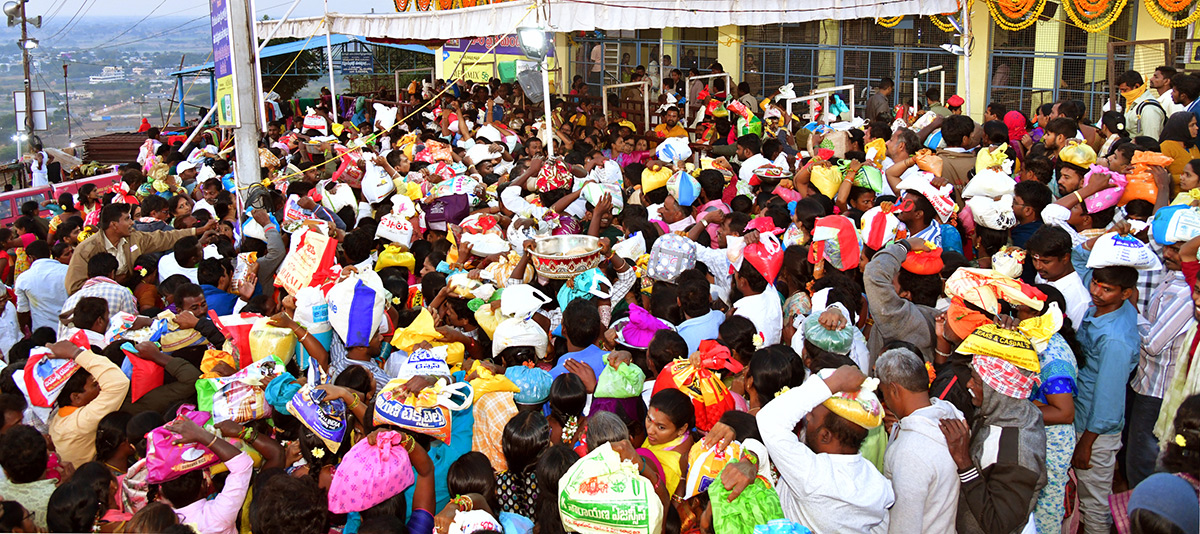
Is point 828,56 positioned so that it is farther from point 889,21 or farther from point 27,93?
point 27,93

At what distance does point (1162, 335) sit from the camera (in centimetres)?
380

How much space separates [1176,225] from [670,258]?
2357mm

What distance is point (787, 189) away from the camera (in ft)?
19.8

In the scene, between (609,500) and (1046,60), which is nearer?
(609,500)

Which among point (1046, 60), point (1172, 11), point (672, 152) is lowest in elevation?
point (672, 152)

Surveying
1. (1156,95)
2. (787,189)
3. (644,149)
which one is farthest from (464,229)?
(1156,95)

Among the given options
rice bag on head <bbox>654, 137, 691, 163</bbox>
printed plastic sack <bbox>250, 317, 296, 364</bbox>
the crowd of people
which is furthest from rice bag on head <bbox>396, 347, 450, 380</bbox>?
rice bag on head <bbox>654, 137, 691, 163</bbox>

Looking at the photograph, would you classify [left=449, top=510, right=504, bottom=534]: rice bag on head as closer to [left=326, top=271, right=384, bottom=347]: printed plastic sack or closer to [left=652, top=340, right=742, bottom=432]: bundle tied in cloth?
[left=652, top=340, right=742, bottom=432]: bundle tied in cloth

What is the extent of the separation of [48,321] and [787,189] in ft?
16.3

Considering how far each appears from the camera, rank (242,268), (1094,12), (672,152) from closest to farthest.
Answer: (242,268) → (672,152) → (1094,12)

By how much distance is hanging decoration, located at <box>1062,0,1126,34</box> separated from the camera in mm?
9992

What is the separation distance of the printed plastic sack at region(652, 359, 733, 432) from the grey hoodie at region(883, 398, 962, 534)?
0.78 m

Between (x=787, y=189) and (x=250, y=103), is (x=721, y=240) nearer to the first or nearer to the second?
(x=787, y=189)

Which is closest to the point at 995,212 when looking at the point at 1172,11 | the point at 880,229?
the point at 880,229
